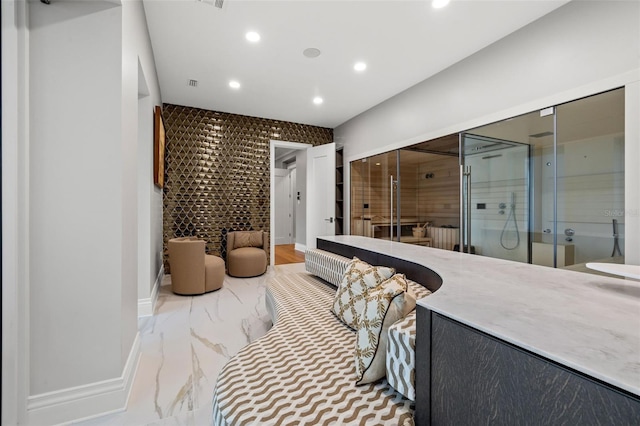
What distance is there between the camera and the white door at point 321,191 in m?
5.39

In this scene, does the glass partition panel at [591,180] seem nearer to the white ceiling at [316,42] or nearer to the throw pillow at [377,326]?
the white ceiling at [316,42]

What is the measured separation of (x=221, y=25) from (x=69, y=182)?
201cm

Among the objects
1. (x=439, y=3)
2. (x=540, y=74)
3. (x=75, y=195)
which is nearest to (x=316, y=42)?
(x=439, y=3)

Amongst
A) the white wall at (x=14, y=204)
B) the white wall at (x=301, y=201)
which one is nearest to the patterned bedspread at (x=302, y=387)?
the white wall at (x=14, y=204)

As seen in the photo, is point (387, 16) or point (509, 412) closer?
point (509, 412)

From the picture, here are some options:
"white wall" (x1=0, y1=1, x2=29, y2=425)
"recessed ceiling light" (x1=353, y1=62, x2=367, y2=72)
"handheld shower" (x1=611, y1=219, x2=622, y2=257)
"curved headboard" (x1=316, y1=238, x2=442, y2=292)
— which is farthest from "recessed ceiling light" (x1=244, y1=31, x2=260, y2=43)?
"handheld shower" (x1=611, y1=219, x2=622, y2=257)

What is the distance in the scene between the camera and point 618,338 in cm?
77

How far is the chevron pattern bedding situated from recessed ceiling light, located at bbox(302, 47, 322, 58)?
9.72ft

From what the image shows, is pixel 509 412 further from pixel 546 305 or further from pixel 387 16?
pixel 387 16

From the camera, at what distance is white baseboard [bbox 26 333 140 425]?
1.49 metres

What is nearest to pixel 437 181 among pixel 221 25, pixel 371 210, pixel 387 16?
pixel 371 210

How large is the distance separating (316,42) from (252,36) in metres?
0.64

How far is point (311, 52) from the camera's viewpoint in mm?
3191

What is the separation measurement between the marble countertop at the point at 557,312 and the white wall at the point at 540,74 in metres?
1.48
